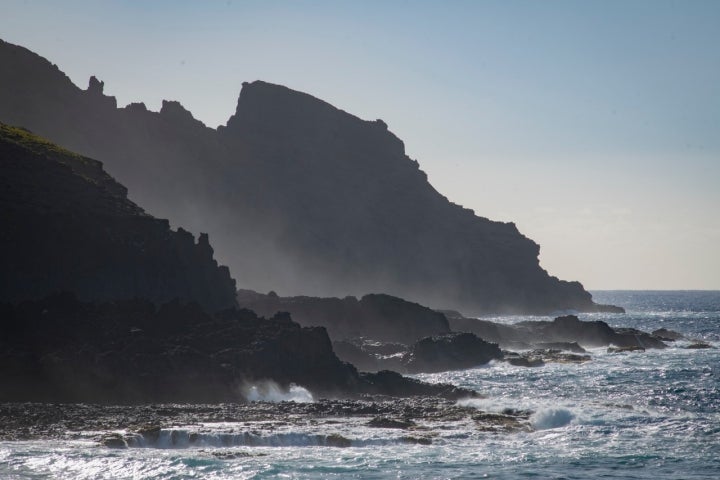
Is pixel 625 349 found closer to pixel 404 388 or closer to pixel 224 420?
pixel 404 388

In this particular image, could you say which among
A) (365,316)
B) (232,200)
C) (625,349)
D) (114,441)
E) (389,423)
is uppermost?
(232,200)

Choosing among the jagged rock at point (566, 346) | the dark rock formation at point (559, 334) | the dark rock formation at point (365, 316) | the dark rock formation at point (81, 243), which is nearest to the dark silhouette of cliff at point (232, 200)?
the dark rock formation at point (365, 316)

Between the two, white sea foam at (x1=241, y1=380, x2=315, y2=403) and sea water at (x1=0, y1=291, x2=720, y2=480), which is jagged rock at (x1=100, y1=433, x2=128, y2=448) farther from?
white sea foam at (x1=241, y1=380, x2=315, y2=403)

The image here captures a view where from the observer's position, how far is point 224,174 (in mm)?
188000

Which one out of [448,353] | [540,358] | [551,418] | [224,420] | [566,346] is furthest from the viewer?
[566,346]

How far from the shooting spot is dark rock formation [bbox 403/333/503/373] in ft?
253

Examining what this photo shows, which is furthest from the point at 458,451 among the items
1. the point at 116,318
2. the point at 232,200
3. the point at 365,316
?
the point at 232,200

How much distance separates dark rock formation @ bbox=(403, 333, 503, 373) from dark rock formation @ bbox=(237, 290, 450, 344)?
39.0ft

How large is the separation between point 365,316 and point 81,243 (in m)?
41.1

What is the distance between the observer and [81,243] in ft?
203

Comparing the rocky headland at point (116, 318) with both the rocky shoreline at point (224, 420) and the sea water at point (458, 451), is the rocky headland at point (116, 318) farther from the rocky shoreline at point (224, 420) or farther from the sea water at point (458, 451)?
the sea water at point (458, 451)

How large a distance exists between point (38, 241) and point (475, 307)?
147259mm

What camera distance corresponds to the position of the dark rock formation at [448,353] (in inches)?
3040

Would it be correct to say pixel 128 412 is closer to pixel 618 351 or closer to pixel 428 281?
pixel 618 351
